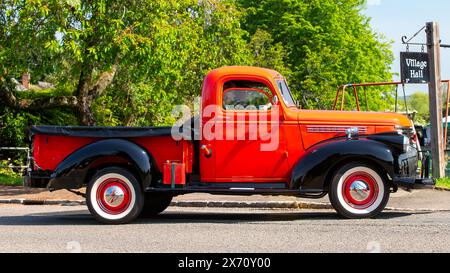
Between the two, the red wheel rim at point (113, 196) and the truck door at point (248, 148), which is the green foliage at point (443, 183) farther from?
the red wheel rim at point (113, 196)

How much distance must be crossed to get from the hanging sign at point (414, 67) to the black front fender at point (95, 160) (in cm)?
904

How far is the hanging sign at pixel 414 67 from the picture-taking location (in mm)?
16984

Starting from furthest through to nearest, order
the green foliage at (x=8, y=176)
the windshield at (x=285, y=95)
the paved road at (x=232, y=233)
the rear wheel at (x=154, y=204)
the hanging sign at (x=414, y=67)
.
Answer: the green foliage at (x=8, y=176)
the hanging sign at (x=414, y=67)
the rear wheel at (x=154, y=204)
the windshield at (x=285, y=95)
the paved road at (x=232, y=233)

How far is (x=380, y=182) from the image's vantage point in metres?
9.96

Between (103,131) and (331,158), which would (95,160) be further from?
(331,158)

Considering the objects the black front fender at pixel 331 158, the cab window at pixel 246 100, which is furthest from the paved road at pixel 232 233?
the cab window at pixel 246 100

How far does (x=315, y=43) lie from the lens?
41.6 meters

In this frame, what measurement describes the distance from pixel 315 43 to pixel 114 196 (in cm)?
3288

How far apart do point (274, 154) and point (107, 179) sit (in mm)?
2531

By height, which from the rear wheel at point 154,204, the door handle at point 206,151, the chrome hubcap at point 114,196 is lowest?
the rear wheel at point 154,204

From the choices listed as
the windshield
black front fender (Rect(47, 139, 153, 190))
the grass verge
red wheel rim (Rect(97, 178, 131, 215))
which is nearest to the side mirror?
the windshield

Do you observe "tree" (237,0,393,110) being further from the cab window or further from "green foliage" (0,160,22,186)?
the cab window

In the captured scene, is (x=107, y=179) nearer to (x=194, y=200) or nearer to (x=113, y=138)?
(x=113, y=138)
